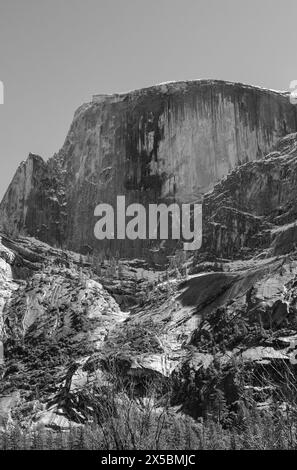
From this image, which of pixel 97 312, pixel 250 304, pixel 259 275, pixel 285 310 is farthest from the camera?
pixel 97 312

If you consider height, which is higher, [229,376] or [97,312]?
[97,312]

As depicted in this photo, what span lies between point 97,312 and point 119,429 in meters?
125

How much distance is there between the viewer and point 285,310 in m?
142

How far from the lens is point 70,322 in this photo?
179500mm
